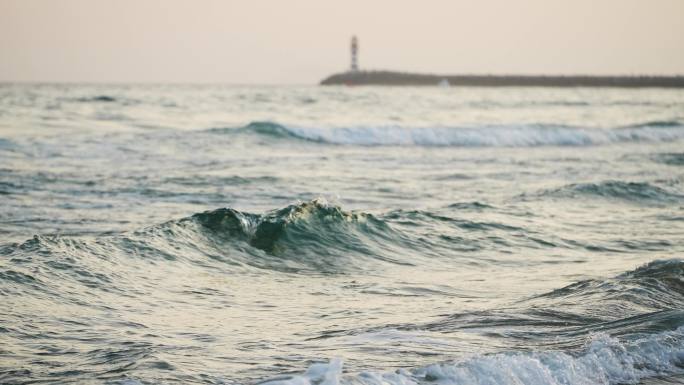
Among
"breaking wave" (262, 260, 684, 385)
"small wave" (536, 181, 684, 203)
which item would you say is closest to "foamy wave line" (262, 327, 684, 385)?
"breaking wave" (262, 260, 684, 385)

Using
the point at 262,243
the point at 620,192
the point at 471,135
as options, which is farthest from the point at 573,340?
the point at 471,135

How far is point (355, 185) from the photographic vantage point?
16.6 m

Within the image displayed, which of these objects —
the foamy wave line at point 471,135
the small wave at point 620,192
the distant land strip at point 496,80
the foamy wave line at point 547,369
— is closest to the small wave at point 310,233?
the foamy wave line at point 547,369

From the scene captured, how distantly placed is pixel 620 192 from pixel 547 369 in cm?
1100

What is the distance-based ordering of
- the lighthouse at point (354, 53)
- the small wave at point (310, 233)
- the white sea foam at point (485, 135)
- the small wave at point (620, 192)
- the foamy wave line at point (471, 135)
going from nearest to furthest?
the small wave at point (310, 233) → the small wave at point (620, 192) → the foamy wave line at point (471, 135) → the white sea foam at point (485, 135) → the lighthouse at point (354, 53)

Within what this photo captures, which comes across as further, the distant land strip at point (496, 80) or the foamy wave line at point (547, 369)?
the distant land strip at point (496, 80)

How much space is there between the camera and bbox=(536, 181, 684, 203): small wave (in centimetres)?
1520

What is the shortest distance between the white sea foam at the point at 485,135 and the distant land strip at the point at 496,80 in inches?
3787

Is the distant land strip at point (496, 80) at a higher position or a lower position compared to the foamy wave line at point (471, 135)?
higher

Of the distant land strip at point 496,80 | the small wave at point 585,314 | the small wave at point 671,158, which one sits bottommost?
the small wave at point 671,158

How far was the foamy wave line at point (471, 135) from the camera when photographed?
91.1ft

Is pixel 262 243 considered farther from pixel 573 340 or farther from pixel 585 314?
pixel 573 340

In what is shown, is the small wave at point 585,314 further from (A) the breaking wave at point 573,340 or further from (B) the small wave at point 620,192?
(B) the small wave at point 620,192

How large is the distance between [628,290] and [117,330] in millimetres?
4440
